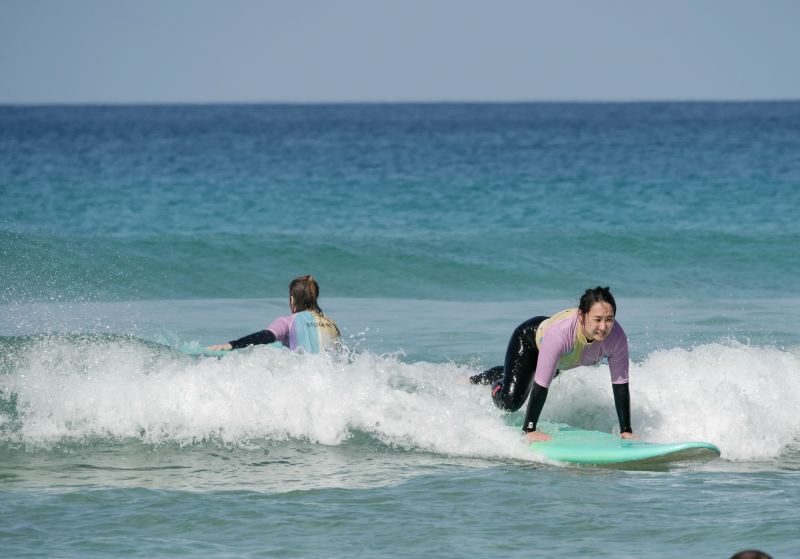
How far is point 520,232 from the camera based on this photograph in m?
23.0

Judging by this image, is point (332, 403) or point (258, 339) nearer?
point (332, 403)

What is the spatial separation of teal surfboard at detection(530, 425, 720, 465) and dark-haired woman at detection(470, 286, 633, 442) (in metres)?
0.12

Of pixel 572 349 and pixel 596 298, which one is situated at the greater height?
pixel 596 298

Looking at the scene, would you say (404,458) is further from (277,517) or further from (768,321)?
(768,321)

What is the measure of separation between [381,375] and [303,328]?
2.36 feet

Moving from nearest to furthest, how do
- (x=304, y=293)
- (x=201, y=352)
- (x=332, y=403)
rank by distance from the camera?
(x=332, y=403), (x=304, y=293), (x=201, y=352)

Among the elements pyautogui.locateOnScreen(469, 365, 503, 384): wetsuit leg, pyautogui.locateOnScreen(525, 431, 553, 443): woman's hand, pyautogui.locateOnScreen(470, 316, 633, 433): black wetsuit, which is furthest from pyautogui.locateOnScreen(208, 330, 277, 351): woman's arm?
pyautogui.locateOnScreen(525, 431, 553, 443): woman's hand

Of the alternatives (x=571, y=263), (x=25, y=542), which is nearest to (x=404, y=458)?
(x=25, y=542)

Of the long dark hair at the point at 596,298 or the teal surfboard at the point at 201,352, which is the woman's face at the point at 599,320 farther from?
the teal surfboard at the point at 201,352

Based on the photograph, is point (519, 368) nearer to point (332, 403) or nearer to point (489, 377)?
point (489, 377)

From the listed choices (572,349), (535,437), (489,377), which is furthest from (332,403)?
(572,349)

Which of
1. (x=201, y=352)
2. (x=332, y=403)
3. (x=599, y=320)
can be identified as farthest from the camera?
(x=201, y=352)

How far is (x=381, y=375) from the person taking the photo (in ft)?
29.8

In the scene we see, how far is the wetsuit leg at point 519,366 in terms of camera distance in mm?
8234
